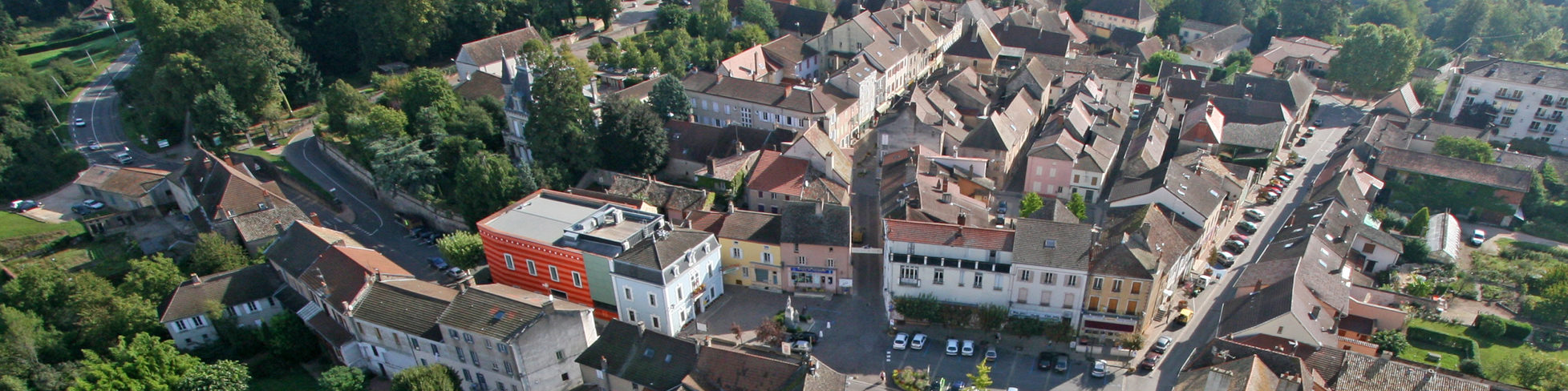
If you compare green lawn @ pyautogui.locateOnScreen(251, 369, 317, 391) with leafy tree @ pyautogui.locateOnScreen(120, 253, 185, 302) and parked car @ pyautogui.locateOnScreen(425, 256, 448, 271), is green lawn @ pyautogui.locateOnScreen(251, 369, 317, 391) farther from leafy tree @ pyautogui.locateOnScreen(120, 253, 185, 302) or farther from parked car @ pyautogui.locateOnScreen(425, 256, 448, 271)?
parked car @ pyautogui.locateOnScreen(425, 256, 448, 271)

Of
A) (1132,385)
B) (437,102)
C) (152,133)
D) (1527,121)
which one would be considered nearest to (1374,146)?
(1527,121)

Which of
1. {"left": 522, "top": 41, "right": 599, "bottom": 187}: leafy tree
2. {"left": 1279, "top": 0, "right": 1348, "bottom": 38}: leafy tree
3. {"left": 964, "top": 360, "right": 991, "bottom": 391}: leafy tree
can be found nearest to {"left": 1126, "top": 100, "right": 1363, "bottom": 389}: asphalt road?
{"left": 964, "top": 360, "right": 991, "bottom": 391}: leafy tree

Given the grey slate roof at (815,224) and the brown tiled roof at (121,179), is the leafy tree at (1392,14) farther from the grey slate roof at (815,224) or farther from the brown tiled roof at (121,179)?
→ the brown tiled roof at (121,179)

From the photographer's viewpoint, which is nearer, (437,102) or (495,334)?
(495,334)

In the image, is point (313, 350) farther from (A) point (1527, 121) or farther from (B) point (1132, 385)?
(A) point (1527, 121)

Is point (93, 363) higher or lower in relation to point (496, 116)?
lower

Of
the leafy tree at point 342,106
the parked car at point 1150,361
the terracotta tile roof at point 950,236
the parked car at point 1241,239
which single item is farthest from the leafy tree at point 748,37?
the parked car at point 1150,361

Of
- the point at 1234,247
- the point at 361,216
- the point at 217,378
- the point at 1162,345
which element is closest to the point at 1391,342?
the point at 1162,345
